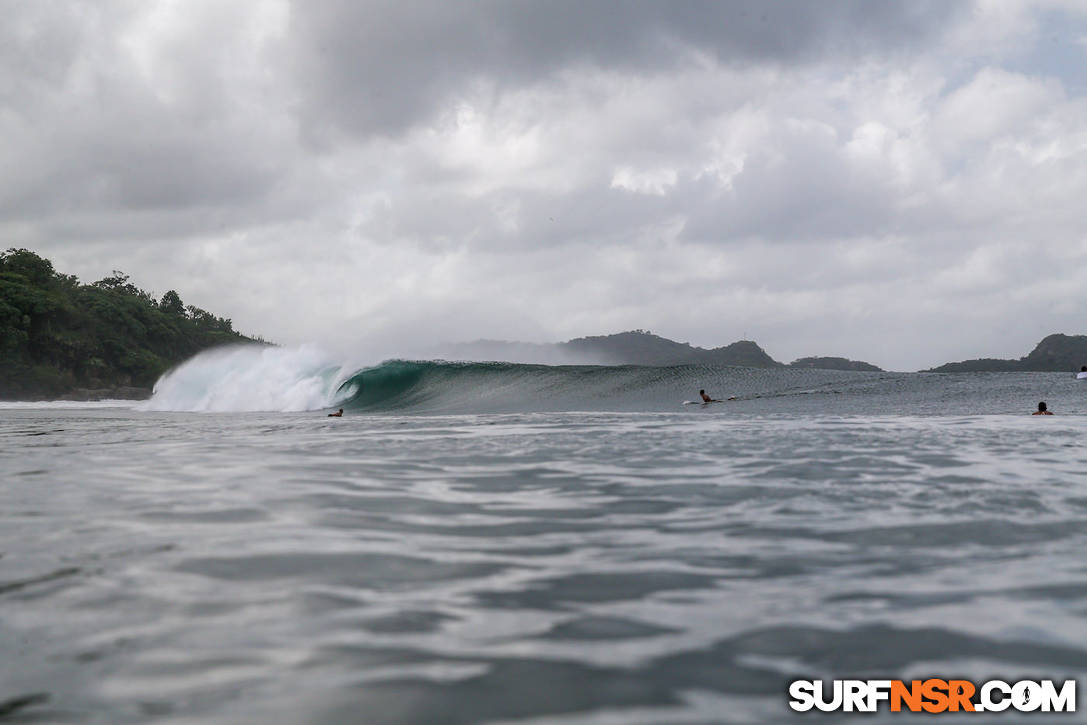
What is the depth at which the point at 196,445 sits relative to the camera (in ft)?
31.8

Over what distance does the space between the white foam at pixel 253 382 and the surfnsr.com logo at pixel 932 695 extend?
25521 millimetres

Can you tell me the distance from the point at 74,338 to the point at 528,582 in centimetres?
7402

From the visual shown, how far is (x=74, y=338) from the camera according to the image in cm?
6712

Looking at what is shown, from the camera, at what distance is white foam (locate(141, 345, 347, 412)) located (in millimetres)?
27594

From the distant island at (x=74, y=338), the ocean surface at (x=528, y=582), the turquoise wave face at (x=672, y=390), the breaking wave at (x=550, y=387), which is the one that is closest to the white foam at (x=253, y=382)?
the breaking wave at (x=550, y=387)

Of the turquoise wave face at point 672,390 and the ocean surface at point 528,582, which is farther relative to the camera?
the turquoise wave face at point 672,390

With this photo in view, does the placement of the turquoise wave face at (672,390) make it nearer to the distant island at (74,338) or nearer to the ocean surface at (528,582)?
the ocean surface at (528,582)

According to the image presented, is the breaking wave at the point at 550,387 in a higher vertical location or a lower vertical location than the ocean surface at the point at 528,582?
higher

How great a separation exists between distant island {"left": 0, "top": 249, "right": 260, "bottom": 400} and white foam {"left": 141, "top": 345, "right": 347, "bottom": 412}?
30.4m

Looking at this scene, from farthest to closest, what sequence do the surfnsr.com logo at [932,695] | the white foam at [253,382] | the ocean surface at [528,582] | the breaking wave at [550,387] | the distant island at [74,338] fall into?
the distant island at [74,338] → the white foam at [253,382] → the breaking wave at [550,387] → the ocean surface at [528,582] → the surfnsr.com logo at [932,695]

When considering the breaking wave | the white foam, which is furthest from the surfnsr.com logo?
the white foam

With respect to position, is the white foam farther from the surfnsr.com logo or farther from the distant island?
the distant island

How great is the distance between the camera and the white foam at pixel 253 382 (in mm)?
27594

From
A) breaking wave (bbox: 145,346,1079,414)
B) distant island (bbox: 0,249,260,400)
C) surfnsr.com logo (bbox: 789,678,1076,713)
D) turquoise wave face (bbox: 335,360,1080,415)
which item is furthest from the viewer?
distant island (bbox: 0,249,260,400)
